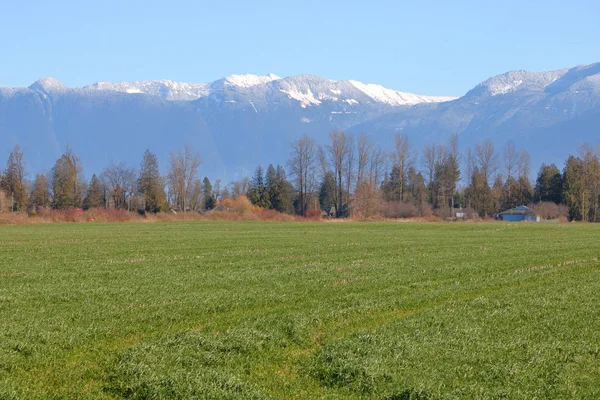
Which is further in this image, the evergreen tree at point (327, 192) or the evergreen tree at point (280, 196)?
the evergreen tree at point (327, 192)

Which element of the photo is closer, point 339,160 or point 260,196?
point 339,160

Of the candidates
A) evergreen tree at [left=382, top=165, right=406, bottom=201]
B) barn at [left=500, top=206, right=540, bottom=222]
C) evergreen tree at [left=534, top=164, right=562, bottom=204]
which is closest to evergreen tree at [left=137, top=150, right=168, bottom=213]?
evergreen tree at [left=382, top=165, right=406, bottom=201]

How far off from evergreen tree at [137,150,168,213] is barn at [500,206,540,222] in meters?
74.7

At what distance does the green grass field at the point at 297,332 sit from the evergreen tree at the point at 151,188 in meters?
105

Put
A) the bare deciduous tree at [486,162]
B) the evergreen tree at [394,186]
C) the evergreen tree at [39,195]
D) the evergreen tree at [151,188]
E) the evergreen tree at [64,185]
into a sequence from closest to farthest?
the evergreen tree at [151,188], the evergreen tree at [64,185], the evergreen tree at [39,195], the evergreen tree at [394,186], the bare deciduous tree at [486,162]

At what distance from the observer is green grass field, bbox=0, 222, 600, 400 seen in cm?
946

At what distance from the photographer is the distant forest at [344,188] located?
127562mm

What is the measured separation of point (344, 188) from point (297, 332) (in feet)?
423

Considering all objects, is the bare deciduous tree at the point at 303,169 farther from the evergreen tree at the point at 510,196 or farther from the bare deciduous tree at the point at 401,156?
the evergreen tree at the point at 510,196

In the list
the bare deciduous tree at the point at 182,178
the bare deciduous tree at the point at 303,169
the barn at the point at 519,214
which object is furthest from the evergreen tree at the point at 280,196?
the barn at the point at 519,214

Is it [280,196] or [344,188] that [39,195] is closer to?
[280,196]

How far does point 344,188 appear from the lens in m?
141

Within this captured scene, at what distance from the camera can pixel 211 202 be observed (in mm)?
168250

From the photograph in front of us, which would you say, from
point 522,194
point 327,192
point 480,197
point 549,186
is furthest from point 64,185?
point 549,186
